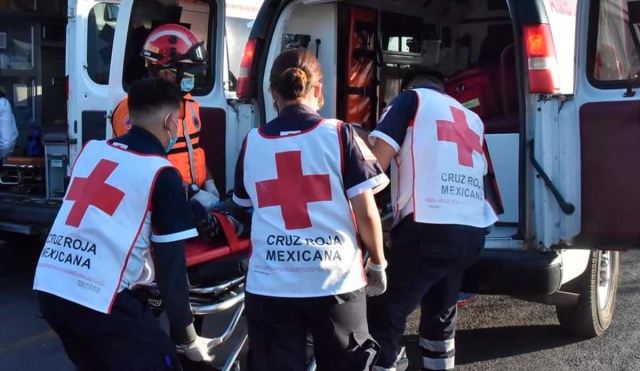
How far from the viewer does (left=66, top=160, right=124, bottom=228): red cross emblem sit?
2561 mm

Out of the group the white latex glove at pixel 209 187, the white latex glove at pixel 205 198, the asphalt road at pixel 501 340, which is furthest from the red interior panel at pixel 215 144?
the asphalt road at pixel 501 340

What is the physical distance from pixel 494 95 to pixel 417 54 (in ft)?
6.75

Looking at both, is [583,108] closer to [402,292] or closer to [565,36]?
[565,36]

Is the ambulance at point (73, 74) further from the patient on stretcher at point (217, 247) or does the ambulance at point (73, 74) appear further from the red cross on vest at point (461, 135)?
the red cross on vest at point (461, 135)

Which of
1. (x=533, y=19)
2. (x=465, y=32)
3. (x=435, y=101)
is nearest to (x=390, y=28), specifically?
(x=465, y=32)

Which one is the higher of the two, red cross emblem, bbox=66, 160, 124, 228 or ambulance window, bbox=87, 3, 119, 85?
ambulance window, bbox=87, 3, 119, 85

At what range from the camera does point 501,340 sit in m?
5.12

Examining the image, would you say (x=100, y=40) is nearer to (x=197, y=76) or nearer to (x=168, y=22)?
(x=168, y=22)

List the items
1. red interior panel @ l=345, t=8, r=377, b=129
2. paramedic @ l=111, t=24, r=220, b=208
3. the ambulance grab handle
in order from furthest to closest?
red interior panel @ l=345, t=8, r=377, b=129 → paramedic @ l=111, t=24, r=220, b=208 → the ambulance grab handle

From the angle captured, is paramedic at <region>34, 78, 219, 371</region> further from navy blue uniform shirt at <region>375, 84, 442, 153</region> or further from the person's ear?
navy blue uniform shirt at <region>375, 84, 442, 153</region>

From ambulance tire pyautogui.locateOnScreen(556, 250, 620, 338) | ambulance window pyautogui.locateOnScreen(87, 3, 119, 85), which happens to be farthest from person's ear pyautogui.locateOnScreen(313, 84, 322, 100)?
ambulance window pyautogui.locateOnScreen(87, 3, 119, 85)

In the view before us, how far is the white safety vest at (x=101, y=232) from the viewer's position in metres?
2.53

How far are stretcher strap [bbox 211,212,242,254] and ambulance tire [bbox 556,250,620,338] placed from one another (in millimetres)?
2233

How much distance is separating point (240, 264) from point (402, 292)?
70cm
